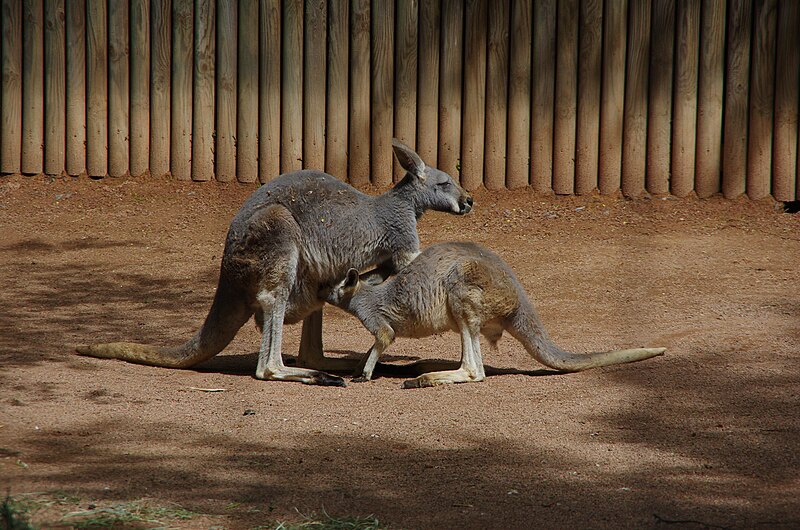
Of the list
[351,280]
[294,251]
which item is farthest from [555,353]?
[294,251]

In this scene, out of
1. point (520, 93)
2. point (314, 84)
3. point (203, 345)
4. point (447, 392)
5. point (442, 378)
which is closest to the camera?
point (447, 392)

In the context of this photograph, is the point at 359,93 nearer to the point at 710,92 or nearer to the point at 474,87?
the point at 474,87

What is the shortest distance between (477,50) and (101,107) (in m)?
3.42

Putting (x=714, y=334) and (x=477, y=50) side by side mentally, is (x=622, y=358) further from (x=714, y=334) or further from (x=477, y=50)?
(x=477, y=50)

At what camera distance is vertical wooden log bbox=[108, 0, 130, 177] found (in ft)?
30.0

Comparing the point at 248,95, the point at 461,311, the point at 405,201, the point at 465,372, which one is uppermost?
the point at 248,95

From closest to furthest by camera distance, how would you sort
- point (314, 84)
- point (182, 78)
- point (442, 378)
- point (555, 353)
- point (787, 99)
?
point (442, 378), point (555, 353), point (787, 99), point (314, 84), point (182, 78)

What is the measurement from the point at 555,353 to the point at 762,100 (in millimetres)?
4401

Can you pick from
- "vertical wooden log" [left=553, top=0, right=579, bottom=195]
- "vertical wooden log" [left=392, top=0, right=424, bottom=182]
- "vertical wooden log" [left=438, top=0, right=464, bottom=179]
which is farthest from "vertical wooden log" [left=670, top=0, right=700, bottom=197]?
"vertical wooden log" [left=392, top=0, right=424, bottom=182]

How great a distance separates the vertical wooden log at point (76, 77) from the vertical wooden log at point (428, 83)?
Answer: 120 inches

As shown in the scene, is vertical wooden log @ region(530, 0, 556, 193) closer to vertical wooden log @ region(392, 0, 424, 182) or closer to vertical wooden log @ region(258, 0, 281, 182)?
vertical wooden log @ region(392, 0, 424, 182)

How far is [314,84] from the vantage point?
903 centimetres

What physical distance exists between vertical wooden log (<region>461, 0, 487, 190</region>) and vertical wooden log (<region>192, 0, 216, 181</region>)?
209cm

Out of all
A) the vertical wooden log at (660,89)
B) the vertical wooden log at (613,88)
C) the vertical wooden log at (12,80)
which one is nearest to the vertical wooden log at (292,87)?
the vertical wooden log at (12,80)
